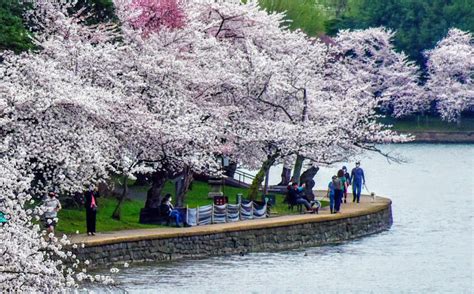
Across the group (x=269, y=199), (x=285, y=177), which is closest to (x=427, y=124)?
(x=285, y=177)

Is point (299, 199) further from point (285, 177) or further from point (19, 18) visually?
point (19, 18)

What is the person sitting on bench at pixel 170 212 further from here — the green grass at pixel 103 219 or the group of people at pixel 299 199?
the group of people at pixel 299 199

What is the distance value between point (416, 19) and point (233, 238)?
82549mm

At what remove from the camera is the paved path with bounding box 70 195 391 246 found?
123 feet

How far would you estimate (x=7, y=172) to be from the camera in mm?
26344

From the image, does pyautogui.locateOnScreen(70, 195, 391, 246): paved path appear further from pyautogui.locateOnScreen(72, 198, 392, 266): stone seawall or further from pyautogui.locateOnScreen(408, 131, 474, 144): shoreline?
A: pyautogui.locateOnScreen(408, 131, 474, 144): shoreline

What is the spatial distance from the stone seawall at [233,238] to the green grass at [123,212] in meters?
1.20

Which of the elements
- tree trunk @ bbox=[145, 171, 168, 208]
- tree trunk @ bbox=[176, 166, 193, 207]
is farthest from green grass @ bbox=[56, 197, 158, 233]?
tree trunk @ bbox=[176, 166, 193, 207]

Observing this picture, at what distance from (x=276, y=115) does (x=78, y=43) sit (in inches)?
451

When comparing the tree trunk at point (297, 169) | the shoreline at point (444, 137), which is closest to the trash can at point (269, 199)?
the tree trunk at point (297, 169)

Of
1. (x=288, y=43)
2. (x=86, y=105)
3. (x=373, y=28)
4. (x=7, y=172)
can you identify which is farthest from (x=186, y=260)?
(x=373, y=28)

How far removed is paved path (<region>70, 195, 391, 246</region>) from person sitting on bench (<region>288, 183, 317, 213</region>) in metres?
0.50

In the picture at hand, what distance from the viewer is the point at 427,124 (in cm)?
12100

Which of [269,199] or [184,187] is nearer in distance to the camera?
[184,187]
